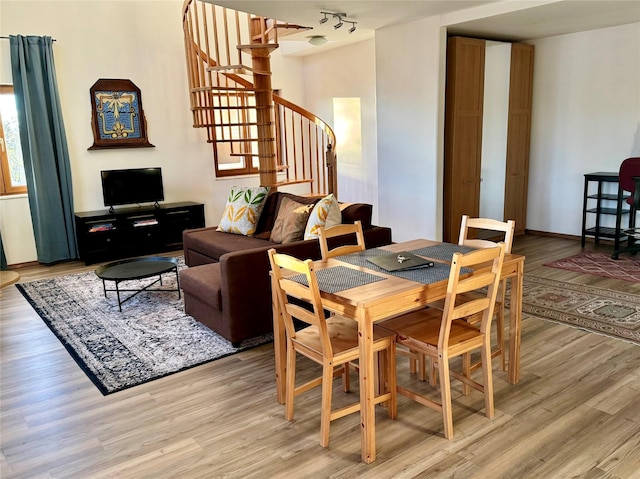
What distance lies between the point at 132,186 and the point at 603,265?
17.8ft

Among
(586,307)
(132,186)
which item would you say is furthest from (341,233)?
(132,186)

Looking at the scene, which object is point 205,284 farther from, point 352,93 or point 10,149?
point 352,93

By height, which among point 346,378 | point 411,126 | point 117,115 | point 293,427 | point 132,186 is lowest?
point 293,427

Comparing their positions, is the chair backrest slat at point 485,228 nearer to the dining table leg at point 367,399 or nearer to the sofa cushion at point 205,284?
the dining table leg at point 367,399

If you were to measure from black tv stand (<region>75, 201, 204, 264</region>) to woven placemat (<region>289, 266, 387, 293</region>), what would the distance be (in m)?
4.25

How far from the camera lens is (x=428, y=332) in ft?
8.28

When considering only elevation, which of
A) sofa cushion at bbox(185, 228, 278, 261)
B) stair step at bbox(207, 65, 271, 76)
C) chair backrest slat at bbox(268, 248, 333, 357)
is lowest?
sofa cushion at bbox(185, 228, 278, 261)

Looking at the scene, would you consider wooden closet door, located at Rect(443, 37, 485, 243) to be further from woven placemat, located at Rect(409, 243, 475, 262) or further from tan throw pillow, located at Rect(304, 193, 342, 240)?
woven placemat, located at Rect(409, 243, 475, 262)

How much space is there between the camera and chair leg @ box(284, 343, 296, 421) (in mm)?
2559

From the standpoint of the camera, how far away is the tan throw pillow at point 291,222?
13.8ft

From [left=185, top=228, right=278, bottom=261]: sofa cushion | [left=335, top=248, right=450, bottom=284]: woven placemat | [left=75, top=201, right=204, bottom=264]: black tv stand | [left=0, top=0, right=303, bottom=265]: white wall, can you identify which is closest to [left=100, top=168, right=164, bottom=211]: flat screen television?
[left=75, top=201, right=204, bottom=264]: black tv stand

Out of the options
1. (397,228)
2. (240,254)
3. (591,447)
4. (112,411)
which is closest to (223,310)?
(240,254)

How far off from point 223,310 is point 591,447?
7.47 ft

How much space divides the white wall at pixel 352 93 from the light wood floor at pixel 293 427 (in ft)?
14.0
